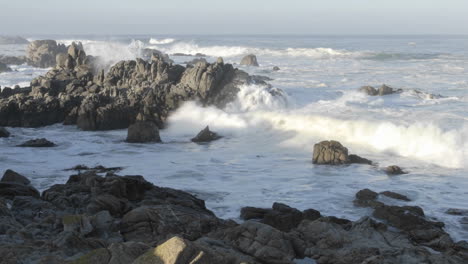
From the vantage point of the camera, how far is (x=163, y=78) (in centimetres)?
2781

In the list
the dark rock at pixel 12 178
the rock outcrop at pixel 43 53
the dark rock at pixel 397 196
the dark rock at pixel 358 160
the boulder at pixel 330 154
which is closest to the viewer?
the dark rock at pixel 12 178

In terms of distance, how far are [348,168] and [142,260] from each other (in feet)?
38.9

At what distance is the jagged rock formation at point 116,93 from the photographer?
77.7 ft

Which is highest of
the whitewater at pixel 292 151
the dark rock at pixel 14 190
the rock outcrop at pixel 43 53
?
the rock outcrop at pixel 43 53

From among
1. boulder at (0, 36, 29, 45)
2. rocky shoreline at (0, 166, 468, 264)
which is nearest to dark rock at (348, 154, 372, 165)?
rocky shoreline at (0, 166, 468, 264)

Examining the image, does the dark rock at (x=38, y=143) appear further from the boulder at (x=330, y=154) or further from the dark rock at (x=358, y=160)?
the dark rock at (x=358, y=160)

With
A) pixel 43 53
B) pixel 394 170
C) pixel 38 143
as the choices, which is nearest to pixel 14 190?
pixel 38 143

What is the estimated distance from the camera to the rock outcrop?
2219 inches

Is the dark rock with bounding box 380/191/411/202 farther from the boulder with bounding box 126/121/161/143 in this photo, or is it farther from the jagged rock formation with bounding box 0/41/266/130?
the jagged rock formation with bounding box 0/41/266/130

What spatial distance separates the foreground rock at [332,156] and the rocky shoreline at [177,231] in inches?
177

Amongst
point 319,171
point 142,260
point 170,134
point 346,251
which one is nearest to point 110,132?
point 170,134

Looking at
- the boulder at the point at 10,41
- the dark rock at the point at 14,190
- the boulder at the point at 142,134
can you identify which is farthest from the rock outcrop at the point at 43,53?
the boulder at the point at 10,41

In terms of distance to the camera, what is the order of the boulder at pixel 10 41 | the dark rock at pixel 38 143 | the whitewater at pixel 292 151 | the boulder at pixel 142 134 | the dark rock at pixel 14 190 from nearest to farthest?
the dark rock at pixel 14 190
the whitewater at pixel 292 151
the dark rock at pixel 38 143
the boulder at pixel 142 134
the boulder at pixel 10 41

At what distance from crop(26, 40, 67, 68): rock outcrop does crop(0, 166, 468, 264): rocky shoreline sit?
47.0 metres
